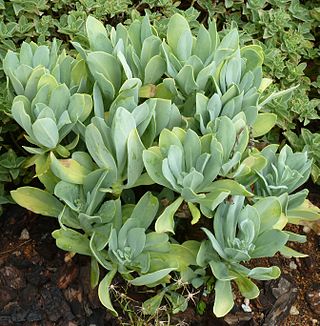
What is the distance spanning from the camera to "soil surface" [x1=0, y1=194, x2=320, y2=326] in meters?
2.23

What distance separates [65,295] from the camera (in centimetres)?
226

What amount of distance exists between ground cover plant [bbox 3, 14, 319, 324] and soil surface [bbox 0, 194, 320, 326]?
0.56 ft

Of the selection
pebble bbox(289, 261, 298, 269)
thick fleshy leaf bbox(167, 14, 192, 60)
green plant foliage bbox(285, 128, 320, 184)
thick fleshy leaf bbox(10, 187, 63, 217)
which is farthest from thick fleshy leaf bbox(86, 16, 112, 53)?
pebble bbox(289, 261, 298, 269)

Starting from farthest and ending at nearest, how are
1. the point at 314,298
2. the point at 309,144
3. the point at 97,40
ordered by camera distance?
1. the point at 309,144
2. the point at 314,298
3. the point at 97,40

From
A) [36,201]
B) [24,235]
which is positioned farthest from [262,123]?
[24,235]

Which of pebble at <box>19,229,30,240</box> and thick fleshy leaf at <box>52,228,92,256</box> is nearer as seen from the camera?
thick fleshy leaf at <box>52,228,92,256</box>

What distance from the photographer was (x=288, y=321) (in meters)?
2.43

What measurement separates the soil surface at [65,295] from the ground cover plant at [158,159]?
17 centimetres

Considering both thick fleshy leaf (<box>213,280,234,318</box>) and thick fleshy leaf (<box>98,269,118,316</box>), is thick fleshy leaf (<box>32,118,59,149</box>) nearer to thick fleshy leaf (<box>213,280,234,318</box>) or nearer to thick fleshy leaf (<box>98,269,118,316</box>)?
thick fleshy leaf (<box>98,269,118,316</box>)

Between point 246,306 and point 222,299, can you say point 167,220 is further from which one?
point 246,306

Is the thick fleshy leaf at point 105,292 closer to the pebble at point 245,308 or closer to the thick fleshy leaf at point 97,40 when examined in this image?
the pebble at point 245,308

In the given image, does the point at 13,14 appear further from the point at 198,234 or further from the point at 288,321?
the point at 288,321

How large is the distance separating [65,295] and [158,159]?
2.03 ft

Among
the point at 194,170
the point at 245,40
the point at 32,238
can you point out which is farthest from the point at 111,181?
the point at 245,40
